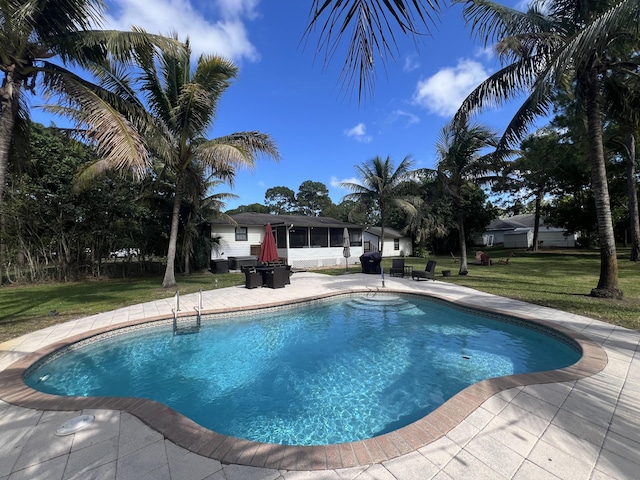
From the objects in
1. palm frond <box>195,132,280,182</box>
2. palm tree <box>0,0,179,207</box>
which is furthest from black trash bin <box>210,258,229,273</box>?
palm tree <box>0,0,179,207</box>

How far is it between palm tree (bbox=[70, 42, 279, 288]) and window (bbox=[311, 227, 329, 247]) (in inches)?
442

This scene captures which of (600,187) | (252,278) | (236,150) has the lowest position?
(252,278)

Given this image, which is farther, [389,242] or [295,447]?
[389,242]

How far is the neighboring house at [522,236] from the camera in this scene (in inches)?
1533

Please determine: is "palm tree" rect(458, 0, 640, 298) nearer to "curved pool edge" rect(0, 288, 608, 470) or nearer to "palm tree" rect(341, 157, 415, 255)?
"curved pool edge" rect(0, 288, 608, 470)

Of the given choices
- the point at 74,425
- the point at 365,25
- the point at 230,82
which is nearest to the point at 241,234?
the point at 230,82

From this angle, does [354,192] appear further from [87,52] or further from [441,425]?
[441,425]

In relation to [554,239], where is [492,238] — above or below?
above

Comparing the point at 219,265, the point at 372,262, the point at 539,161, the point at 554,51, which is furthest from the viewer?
the point at 539,161

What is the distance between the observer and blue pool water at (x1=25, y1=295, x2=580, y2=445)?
158 inches

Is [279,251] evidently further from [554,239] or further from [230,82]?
[554,239]

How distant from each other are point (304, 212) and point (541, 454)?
64.3 metres

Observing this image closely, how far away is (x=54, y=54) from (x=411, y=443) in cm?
981

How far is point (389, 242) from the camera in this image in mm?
31391
